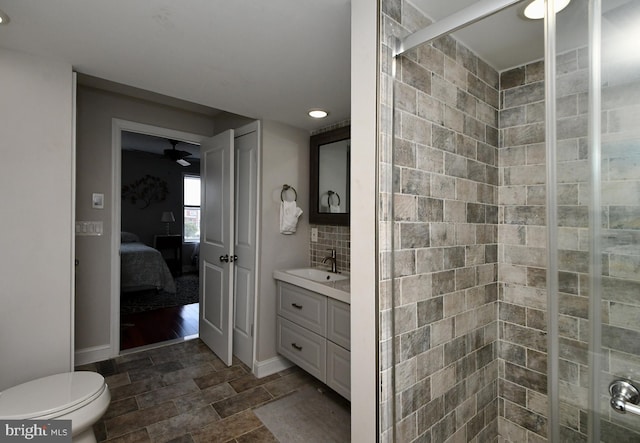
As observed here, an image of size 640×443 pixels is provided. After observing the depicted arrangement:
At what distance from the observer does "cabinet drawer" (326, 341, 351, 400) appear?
2.03 metres

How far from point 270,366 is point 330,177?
1.76 metres

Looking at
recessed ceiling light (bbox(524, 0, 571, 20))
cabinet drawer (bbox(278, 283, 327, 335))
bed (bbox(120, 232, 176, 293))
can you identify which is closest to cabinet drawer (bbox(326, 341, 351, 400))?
cabinet drawer (bbox(278, 283, 327, 335))

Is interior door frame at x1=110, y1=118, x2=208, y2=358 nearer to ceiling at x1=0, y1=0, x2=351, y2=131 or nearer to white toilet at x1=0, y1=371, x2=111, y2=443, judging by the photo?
ceiling at x1=0, y1=0, x2=351, y2=131

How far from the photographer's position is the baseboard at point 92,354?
271 centimetres

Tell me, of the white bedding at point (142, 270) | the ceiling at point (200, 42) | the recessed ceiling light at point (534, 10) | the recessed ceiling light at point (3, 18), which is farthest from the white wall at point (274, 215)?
the white bedding at point (142, 270)

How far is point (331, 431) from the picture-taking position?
6.50 feet

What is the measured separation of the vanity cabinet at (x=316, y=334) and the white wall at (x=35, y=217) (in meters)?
1.45

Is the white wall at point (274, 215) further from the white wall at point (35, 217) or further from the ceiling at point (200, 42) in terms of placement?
the white wall at point (35, 217)

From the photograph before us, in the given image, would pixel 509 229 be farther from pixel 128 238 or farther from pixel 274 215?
pixel 128 238

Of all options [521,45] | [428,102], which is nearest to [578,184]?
[428,102]

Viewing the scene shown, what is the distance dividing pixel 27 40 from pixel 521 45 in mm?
2461

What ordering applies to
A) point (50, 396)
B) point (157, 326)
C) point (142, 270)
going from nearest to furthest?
1. point (50, 396)
2. point (157, 326)
3. point (142, 270)

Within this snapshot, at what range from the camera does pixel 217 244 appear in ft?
9.77
